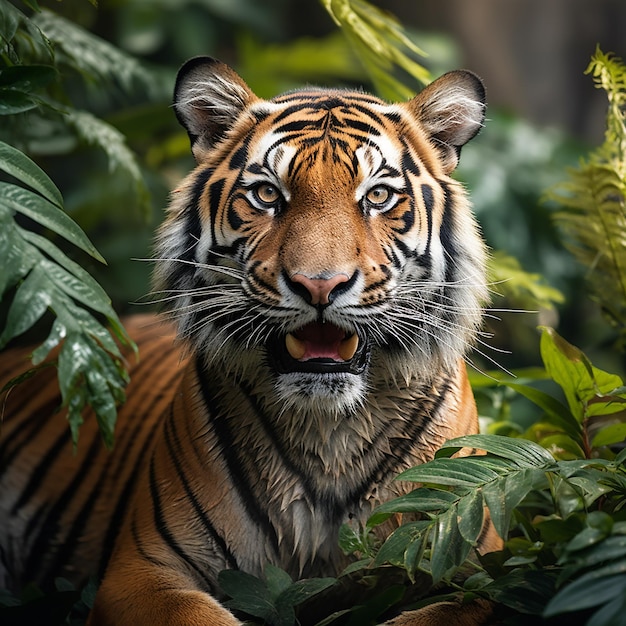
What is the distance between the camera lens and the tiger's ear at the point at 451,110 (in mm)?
2170

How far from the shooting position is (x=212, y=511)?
2.06 meters

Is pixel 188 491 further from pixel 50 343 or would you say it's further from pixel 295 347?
pixel 50 343

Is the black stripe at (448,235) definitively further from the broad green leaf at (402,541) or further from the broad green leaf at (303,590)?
the broad green leaf at (303,590)

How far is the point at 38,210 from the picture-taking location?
5.61 feet

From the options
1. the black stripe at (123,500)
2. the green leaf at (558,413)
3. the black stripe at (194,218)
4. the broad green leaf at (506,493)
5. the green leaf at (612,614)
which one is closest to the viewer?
the green leaf at (612,614)

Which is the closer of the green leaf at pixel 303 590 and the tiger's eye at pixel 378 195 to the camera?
the green leaf at pixel 303 590

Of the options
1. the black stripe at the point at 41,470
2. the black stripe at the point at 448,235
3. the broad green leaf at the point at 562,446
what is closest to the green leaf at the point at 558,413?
the broad green leaf at the point at 562,446

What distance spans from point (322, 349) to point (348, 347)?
6cm

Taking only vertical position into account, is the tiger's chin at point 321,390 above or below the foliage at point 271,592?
above

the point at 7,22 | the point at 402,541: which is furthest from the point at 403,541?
the point at 7,22

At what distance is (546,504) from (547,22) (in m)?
6.33

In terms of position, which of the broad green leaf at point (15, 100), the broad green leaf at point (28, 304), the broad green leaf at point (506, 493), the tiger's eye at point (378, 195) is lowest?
the broad green leaf at point (506, 493)

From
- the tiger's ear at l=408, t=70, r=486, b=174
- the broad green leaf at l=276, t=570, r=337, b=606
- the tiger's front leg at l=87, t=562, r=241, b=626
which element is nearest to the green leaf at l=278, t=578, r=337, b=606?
the broad green leaf at l=276, t=570, r=337, b=606

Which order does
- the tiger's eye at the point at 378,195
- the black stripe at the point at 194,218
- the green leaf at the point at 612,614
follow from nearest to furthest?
the green leaf at the point at 612,614 < the tiger's eye at the point at 378,195 < the black stripe at the point at 194,218
